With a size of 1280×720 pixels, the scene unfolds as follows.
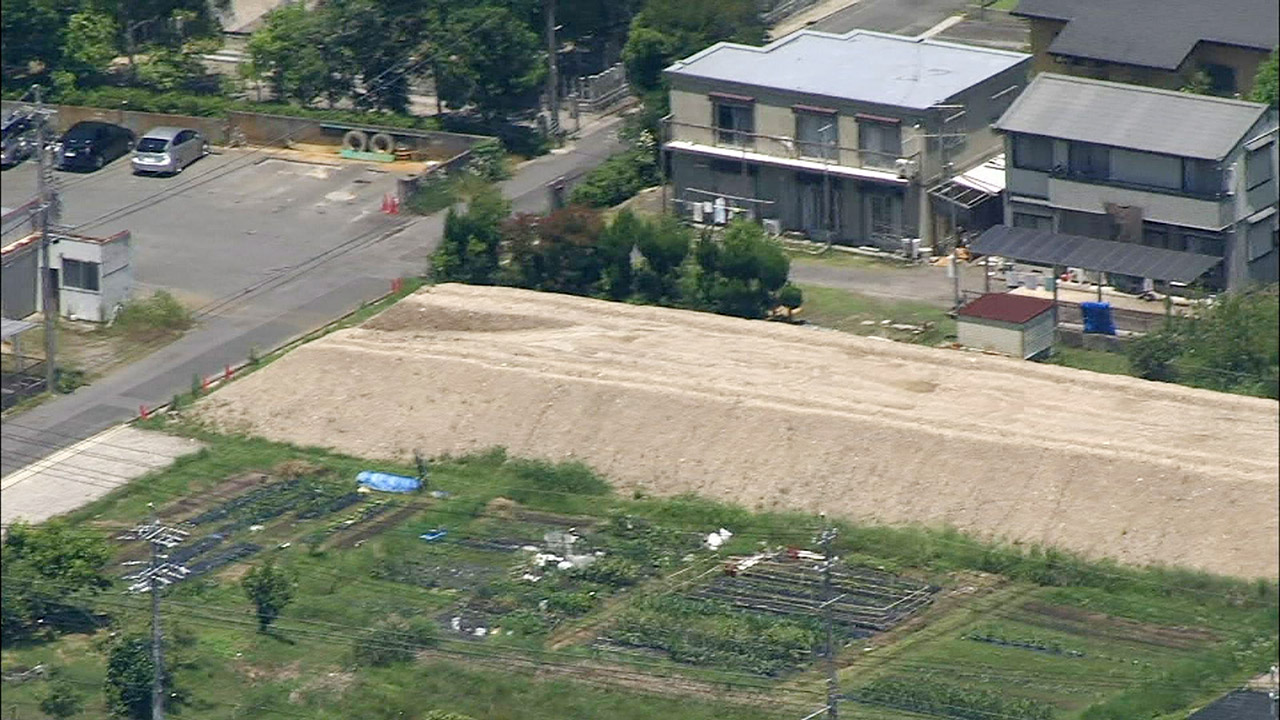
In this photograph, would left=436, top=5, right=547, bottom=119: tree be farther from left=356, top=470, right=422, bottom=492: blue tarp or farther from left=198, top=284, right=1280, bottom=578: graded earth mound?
left=356, top=470, right=422, bottom=492: blue tarp

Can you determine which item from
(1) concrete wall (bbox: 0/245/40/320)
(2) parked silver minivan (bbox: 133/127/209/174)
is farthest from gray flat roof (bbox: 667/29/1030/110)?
(1) concrete wall (bbox: 0/245/40/320)

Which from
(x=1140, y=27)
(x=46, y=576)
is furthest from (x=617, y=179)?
(x=46, y=576)

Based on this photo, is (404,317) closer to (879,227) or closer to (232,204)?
(232,204)

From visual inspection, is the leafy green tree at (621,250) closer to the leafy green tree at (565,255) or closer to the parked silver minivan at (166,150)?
the leafy green tree at (565,255)

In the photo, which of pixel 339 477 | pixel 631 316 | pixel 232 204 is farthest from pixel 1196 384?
pixel 232 204

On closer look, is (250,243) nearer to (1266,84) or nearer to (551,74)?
(551,74)

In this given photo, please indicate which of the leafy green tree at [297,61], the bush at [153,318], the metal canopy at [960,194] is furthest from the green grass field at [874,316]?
the leafy green tree at [297,61]
